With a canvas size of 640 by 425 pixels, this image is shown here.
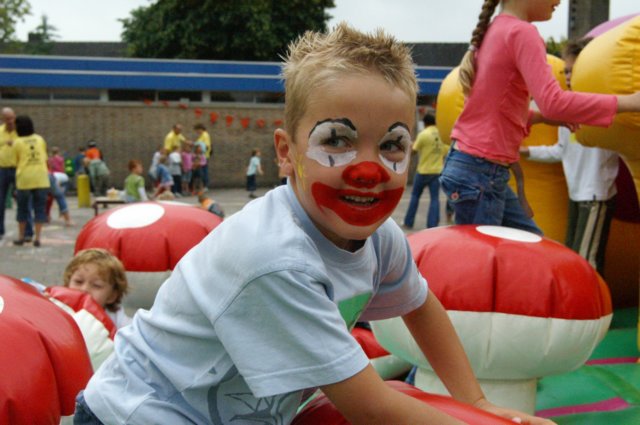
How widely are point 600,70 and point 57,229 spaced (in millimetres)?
9724

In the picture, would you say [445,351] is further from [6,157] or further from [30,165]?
[6,157]

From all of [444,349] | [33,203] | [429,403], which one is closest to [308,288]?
[429,403]

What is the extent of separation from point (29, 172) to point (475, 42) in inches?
289

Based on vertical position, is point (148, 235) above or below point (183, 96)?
below

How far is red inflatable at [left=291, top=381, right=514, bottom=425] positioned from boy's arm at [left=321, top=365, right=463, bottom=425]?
0.18m

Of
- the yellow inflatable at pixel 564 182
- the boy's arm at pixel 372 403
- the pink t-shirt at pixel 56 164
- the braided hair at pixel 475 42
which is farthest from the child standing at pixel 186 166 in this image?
the boy's arm at pixel 372 403

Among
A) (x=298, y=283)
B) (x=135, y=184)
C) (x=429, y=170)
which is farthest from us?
(x=135, y=184)

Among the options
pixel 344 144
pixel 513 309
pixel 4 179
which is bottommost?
pixel 4 179

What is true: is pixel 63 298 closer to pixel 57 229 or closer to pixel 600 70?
pixel 600 70

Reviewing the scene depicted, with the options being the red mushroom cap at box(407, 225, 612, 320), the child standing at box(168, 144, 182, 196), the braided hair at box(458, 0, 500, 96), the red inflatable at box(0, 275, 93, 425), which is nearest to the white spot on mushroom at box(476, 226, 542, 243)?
the red mushroom cap at box(407, 225, 612, 320)

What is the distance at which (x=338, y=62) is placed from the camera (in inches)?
54.7

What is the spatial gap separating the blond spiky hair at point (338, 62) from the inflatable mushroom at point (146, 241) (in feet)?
10.0

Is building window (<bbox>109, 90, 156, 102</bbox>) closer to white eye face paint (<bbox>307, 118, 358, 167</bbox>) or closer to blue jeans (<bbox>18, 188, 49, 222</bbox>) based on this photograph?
blue jeans (<bbox>18, 188, 49, 222</bbox>)

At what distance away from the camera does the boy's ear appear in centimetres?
154
